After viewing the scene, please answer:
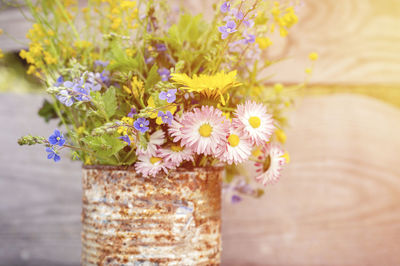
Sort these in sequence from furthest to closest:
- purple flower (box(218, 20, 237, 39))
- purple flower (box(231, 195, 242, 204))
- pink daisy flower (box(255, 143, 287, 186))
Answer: purple flower (box(231, 195, 242, 204)) < pink daisy flower (box(255, 143, 287, 186)) < purple flower (box(218, 20, 237, 39))

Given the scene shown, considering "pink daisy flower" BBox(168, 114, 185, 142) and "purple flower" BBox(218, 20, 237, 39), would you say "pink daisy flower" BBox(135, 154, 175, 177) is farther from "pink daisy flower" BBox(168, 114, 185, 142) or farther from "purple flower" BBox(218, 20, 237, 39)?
"purple flower" BBox(218, 20, 237, 39)

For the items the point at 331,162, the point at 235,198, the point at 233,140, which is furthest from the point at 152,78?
the point at 331,162

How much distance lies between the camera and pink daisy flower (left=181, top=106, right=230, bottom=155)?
1.86 ft

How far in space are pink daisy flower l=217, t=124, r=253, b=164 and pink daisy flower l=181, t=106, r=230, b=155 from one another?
0.02m

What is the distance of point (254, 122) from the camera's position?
1.96 feet

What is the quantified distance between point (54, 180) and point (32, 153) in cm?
9

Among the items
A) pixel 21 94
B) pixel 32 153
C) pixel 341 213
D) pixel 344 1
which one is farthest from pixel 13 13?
pixel 341 213

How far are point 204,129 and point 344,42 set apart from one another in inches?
23.2

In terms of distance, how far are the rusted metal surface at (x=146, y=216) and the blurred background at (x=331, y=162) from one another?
1.17ft

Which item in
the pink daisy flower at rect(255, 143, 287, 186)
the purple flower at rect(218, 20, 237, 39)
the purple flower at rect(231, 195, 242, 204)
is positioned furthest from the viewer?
the purple flower at rect(231, 195, 242, 204)

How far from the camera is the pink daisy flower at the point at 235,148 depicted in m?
0.58

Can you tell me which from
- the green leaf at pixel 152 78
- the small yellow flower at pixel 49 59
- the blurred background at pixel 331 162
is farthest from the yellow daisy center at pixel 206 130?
the blurred background at pixel 331 162

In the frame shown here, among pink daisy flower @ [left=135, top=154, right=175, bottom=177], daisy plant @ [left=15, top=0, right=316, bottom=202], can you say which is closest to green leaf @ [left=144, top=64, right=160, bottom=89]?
daisy plant @ [left=15, top=0, right=316, bottom=202]

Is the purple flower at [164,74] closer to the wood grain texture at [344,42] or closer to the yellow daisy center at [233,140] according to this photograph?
the yellow daisy center at [233,140]
